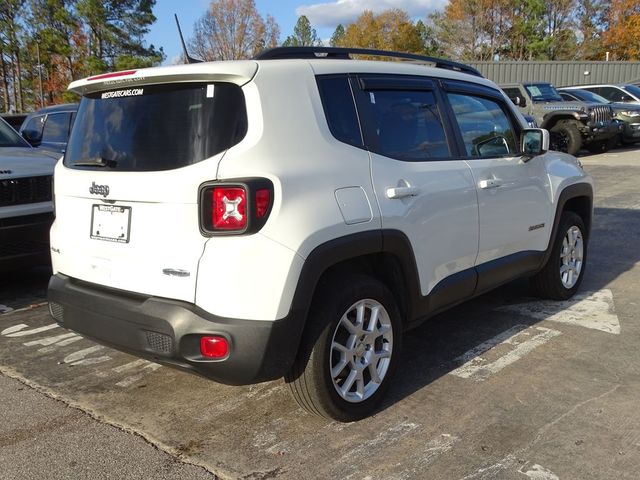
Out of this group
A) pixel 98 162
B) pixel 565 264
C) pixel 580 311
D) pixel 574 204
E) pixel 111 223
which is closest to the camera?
pixel 111 223

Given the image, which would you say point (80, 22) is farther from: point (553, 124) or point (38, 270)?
point (38, 270)

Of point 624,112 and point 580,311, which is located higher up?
point 624,112

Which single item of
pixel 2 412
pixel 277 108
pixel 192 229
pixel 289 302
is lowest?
pixel 2 412

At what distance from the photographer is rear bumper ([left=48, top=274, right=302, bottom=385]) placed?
2775 mm

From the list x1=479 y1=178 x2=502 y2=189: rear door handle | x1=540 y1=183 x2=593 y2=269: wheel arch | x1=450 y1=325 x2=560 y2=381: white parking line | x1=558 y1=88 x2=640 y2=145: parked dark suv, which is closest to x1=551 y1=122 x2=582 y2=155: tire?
x1=558 y1=88 x2=640 y2=145: parked dark suv

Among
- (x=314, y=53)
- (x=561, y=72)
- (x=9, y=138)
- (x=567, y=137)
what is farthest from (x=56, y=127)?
(x=561, y=72)

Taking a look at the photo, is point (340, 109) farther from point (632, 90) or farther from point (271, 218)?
point (632, 90)

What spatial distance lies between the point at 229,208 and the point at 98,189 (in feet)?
2.85

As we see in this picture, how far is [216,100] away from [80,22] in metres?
41.1

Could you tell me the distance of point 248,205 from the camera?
2711mm

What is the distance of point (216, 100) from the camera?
289 cm

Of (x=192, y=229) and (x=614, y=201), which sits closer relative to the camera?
(x=192, y=229)

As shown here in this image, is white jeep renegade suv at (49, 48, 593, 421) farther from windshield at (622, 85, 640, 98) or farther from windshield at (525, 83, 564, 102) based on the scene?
windshield at (622, 85, 640, 98)

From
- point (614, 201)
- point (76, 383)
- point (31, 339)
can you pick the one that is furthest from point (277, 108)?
point (614, 201)
